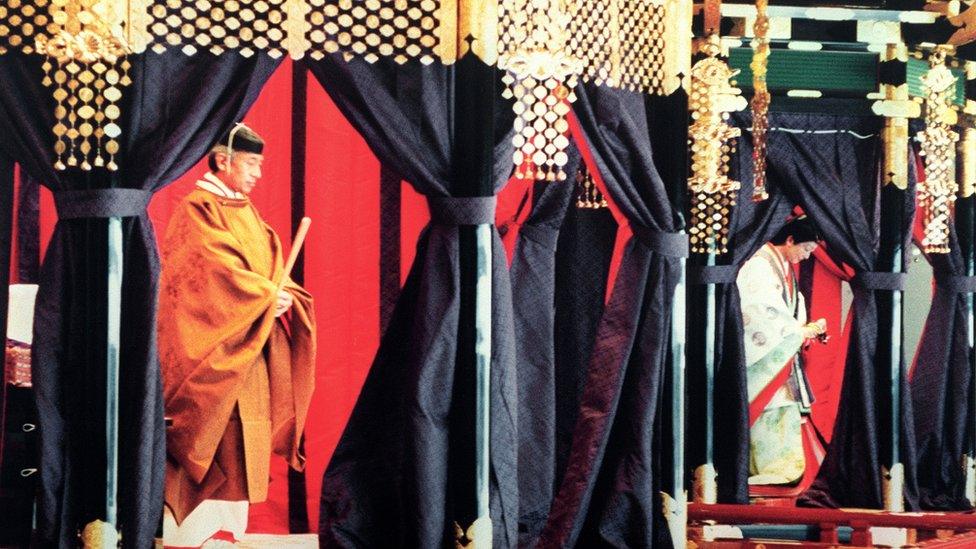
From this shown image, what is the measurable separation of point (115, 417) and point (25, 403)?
0.62 metres

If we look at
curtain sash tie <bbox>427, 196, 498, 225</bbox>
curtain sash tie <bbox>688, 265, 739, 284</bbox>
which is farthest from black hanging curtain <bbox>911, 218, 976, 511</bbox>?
curtain sash tie <bbox>427, 196, 498, 225</bbox>

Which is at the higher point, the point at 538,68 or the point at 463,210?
the point at 538,68

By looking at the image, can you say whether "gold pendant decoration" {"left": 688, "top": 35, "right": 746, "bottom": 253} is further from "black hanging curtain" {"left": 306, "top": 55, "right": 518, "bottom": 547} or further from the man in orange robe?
the man in orange robe

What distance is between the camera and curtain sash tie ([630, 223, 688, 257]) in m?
5.27

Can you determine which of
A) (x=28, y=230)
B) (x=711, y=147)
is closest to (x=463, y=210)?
(x=28, y=230)

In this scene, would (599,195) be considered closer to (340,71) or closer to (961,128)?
(340,71)

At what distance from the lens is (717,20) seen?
274 inches

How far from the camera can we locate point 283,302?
5250mm

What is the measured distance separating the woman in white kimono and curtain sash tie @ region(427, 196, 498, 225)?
314 centimetres

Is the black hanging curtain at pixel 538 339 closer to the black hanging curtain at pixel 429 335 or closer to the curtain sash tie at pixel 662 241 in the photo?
the curtain sash tie at pixel 662 241

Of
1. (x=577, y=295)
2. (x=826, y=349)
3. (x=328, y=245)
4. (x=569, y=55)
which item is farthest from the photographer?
(x=826, y=349)

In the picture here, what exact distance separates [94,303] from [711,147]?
136 inches

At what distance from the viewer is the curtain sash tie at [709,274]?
Result: 279 inches

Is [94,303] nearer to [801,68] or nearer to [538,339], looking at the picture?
[538,339]
